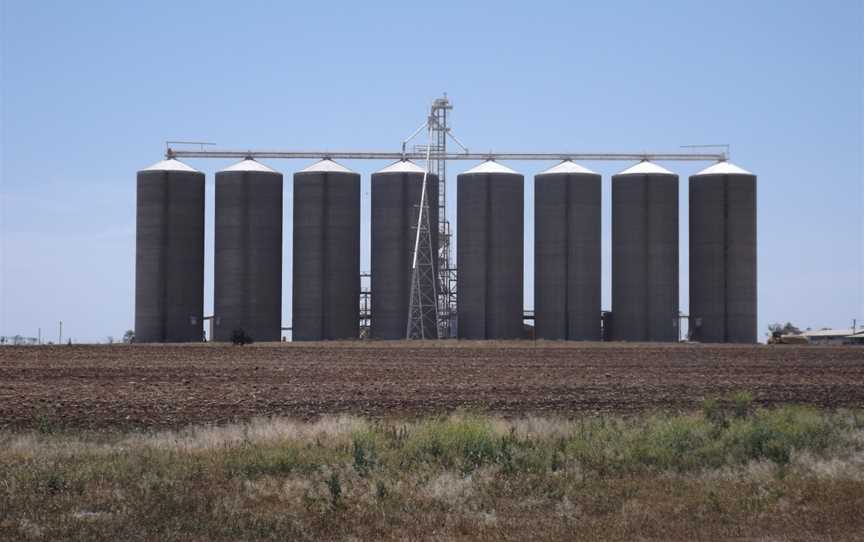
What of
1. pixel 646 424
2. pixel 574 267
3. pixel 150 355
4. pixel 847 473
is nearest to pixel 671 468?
pixel 847 473

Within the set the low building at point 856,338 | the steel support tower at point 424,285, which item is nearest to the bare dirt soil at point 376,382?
the steel support tower at point 424,285

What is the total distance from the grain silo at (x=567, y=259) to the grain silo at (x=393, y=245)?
887cm

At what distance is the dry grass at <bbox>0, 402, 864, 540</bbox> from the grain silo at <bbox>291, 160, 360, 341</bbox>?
59454 millimetres

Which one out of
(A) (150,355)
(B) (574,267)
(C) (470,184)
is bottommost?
(A) (150,355)

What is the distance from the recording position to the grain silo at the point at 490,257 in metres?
84.5

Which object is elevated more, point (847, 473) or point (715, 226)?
point (715, 226)

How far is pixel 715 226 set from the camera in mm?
85250

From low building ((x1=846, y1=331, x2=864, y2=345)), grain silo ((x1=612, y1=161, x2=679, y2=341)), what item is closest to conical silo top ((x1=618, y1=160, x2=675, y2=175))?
grain silo ((x1=612, y1=161, x2=679, y2=341))

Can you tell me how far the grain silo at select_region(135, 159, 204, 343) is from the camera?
8331 centimetres

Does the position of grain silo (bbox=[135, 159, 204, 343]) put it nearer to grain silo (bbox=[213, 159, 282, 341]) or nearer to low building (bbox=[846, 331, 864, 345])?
grain silo (bbox=[213, 159, 282, 341])

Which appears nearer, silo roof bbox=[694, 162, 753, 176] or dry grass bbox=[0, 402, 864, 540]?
dry grass bbox=[0, 402, 864, 540]

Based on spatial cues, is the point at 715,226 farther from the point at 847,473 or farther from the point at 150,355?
the point at 847,473

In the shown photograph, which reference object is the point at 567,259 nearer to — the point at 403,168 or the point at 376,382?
the point at 403,168

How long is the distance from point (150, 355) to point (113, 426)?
110 ft
